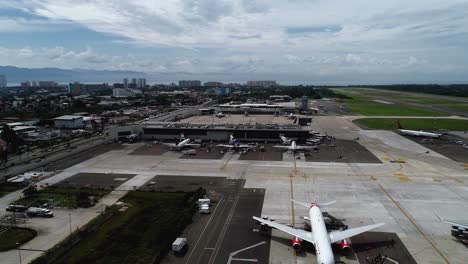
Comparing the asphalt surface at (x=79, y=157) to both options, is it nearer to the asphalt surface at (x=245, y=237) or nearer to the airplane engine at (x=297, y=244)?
the asphalt surface at (x=245, y=237)

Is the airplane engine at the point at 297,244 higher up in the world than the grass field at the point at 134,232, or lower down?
higher up

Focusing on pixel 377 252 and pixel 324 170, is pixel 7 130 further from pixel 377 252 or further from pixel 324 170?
pixel 377 252

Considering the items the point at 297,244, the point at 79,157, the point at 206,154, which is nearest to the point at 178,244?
the point at 297,244

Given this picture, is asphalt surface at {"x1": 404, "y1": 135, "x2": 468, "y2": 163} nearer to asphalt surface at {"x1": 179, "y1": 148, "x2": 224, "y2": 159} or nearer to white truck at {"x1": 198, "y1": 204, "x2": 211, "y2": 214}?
asphalt surface at {"x1": 179, "y1": 148, "x2": 224, "y2": 159}

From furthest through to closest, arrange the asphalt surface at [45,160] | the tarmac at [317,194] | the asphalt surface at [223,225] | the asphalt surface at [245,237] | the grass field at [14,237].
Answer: the asphalt surface at [45,160] → the grass field at [14,237] → the tarmac at [317,194] → the asphalt surface at [223,225] → the asphalt surface at [245,237]

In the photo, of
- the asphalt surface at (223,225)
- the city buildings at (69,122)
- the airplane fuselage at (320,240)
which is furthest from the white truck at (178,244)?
the city buildings at (69,122)

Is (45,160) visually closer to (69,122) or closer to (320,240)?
(69,122)
